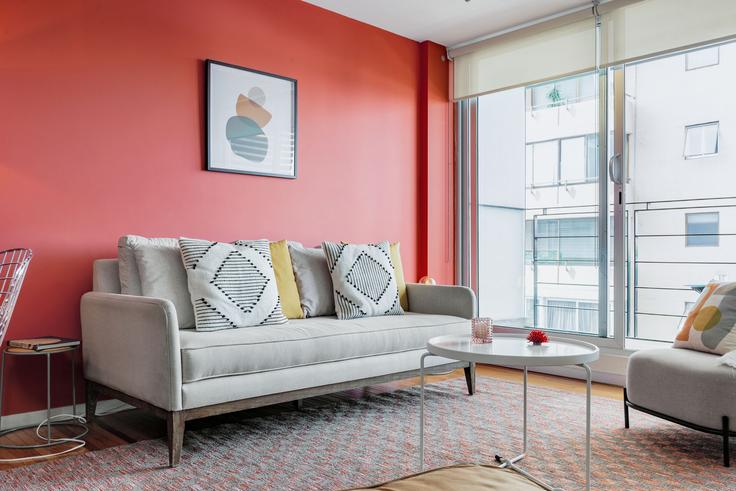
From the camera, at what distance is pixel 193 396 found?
229 centimetres

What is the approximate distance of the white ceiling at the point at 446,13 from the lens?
3967 mm

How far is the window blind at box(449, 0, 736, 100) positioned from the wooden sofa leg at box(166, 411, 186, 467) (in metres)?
3.38

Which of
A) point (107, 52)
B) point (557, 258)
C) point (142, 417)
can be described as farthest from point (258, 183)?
point (557, 258)

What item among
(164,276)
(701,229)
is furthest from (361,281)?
(701,229)

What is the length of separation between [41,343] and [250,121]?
5.77 ft

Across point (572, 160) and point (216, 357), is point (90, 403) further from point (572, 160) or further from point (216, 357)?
point (572, 160)

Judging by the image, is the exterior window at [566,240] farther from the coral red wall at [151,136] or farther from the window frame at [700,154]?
the coral red wall at [151,136]

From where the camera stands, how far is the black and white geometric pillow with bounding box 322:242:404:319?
3314mm

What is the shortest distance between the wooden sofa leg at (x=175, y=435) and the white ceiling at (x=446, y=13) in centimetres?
288

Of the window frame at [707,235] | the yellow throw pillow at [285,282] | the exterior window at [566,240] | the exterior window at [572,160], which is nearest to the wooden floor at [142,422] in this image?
the yellow throw pillow at [285,282]

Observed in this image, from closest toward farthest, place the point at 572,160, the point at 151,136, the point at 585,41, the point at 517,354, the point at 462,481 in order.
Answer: the point at 462,481 < the point at 517,354 < the point at 151,136 < the point at 585,41 < the point at 572,160

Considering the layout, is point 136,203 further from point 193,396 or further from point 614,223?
point 614,223

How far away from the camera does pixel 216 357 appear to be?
237 centimetres

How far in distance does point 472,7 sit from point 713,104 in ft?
5.56
